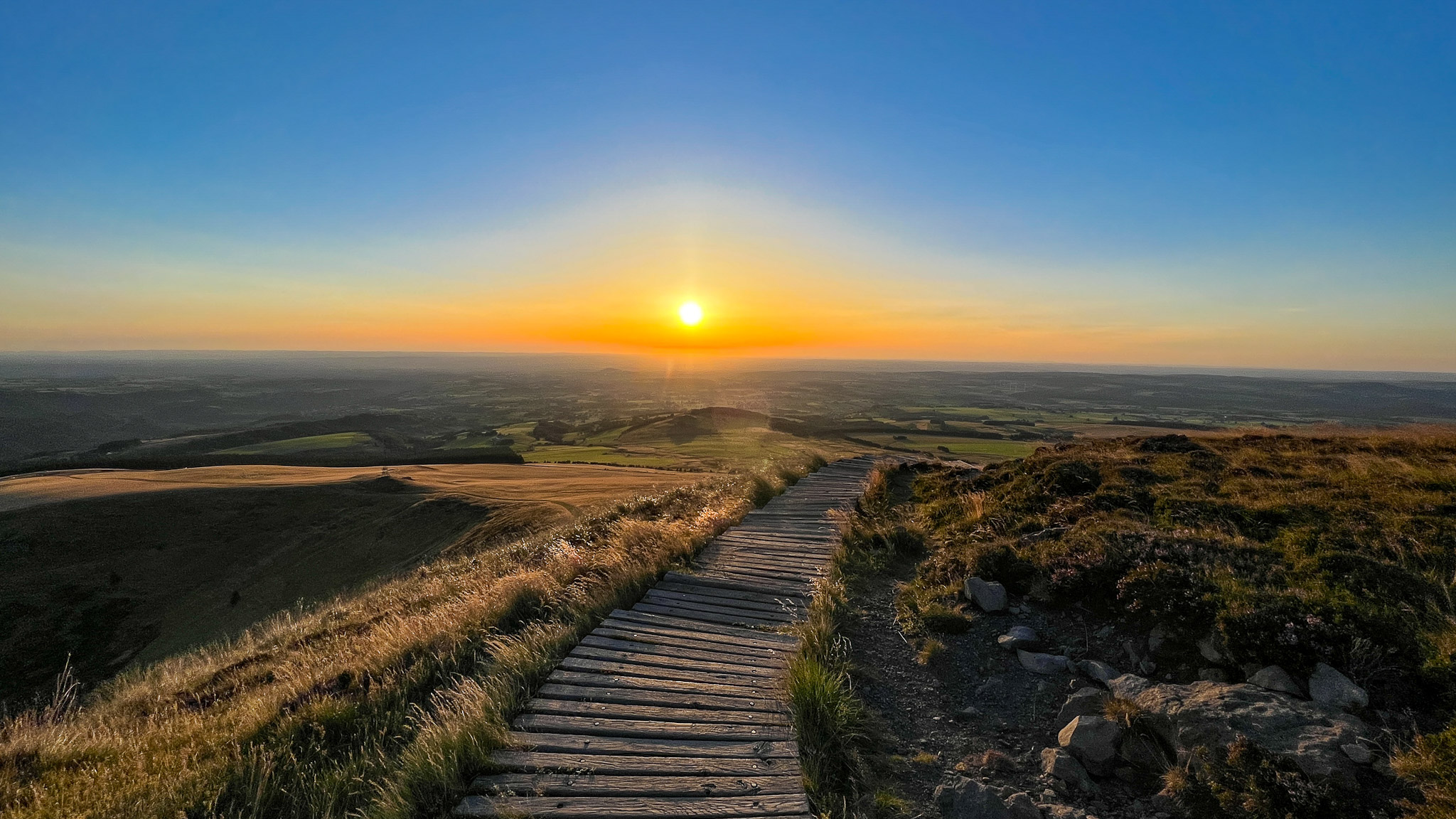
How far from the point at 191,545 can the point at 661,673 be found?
30488mm

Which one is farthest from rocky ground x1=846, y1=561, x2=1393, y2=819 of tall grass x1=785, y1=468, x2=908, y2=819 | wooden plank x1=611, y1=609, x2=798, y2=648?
wooden plank x1=611, y1=609, x2=798, y2=648

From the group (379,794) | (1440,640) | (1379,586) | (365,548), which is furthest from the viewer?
(365,548)

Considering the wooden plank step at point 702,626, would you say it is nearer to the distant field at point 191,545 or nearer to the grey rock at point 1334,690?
the grey rock at point 1334,690

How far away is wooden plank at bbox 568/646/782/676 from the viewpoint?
5.76 m

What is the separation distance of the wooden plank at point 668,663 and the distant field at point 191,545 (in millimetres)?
19243

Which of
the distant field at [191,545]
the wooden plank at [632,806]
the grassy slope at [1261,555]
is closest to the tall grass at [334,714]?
the wooden plank at [632,806]

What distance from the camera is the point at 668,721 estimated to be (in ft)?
16.2

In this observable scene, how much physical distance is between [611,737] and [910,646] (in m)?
3.88

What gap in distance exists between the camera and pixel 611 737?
4680 mm

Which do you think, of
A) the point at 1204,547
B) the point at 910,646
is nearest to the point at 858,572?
the point at 910,646

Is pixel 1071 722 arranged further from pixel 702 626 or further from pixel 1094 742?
pixel 702 626

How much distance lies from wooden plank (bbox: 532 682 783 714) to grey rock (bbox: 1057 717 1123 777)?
8.03ft

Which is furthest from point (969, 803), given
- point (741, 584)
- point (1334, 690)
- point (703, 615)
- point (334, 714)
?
point (334, 714)

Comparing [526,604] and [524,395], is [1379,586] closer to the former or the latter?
[526,604]
